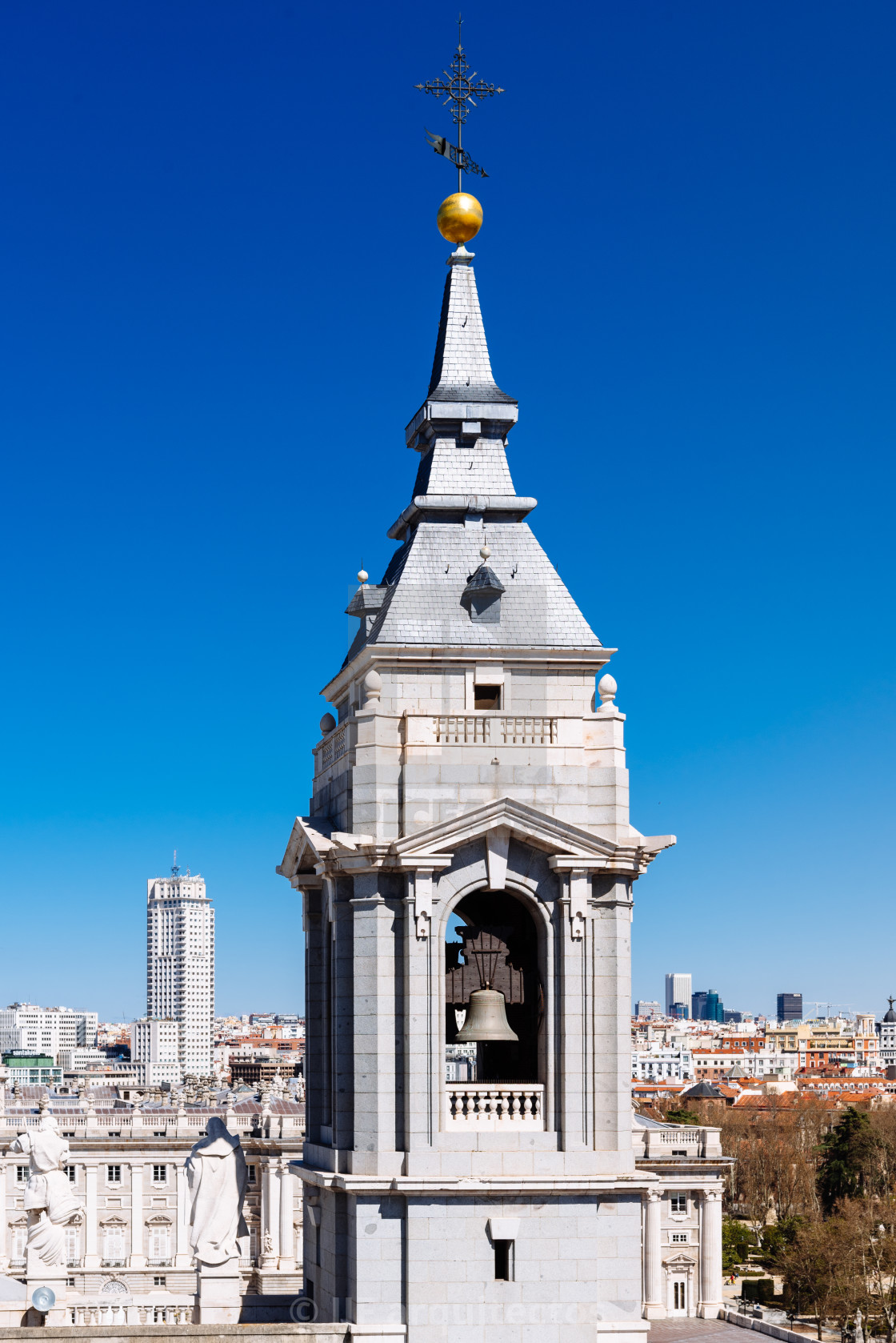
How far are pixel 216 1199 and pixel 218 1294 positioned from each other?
140 cm

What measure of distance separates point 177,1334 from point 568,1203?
587 centimetres

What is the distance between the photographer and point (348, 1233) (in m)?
26.4

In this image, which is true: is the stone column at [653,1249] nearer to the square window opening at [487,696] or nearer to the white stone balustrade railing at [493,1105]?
the white stone balustrade railing at [493,1105]

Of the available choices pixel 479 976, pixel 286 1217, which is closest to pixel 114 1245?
pixel 286 1217

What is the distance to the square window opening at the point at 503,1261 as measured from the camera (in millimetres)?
26156

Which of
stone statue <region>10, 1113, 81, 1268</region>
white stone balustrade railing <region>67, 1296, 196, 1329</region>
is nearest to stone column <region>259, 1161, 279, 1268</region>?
white stone balustrade railing <region>67, 1296, 196, 1329</region>

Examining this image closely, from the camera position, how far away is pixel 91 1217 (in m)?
122

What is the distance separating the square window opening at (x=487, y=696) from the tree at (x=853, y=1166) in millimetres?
131987

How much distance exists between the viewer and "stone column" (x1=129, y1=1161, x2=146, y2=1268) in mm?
120188

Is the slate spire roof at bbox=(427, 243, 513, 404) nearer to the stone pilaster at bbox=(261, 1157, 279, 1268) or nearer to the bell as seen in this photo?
the bell

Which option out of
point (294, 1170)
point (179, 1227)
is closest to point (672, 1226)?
point (179, 1227)

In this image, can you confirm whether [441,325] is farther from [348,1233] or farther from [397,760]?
[348,1233]

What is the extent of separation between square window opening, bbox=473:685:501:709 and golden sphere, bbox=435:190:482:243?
8.56m

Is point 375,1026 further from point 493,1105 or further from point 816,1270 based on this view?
point 816,1270
